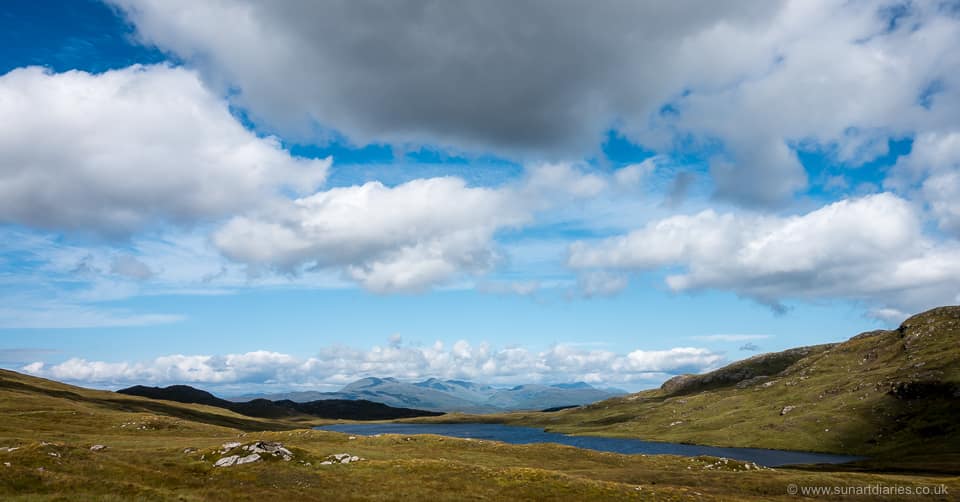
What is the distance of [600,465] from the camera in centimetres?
8519

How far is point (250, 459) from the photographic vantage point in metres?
56.4

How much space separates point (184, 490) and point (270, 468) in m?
13.0

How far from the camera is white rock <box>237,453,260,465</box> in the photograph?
182 ft

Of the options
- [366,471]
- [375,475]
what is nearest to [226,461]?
[366,471]

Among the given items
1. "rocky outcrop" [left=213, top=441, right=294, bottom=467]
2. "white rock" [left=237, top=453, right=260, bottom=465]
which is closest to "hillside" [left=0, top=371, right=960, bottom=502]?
"rocky outcrop" [left=213, top=441, right=294, bottom=467]

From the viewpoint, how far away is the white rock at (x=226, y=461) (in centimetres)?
5447

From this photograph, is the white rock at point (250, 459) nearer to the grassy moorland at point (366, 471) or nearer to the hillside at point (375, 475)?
the hillside at point (375, 475)

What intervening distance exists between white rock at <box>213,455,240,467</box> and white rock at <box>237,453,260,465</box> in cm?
59

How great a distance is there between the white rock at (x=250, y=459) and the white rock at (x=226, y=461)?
0.59 metres

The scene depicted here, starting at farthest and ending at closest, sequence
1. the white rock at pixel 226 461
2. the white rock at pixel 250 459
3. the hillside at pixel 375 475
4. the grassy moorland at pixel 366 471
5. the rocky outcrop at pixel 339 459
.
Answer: the rocky outcrop at pixel 339 459
the white rock at pixel 250 459
the white rock at pixel 226 461
the grassy moorland at pixel 366 471
the hillside at pixel 375 475

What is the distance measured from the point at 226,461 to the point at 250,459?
7.92 ft

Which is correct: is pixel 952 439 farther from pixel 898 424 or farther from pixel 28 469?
pixel 28 469

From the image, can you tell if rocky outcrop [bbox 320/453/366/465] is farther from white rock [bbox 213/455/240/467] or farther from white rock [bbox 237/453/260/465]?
white rock [bbox 213/455/240/467]

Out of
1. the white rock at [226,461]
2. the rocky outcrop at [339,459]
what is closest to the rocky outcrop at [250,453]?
the white rock at [226,461]
